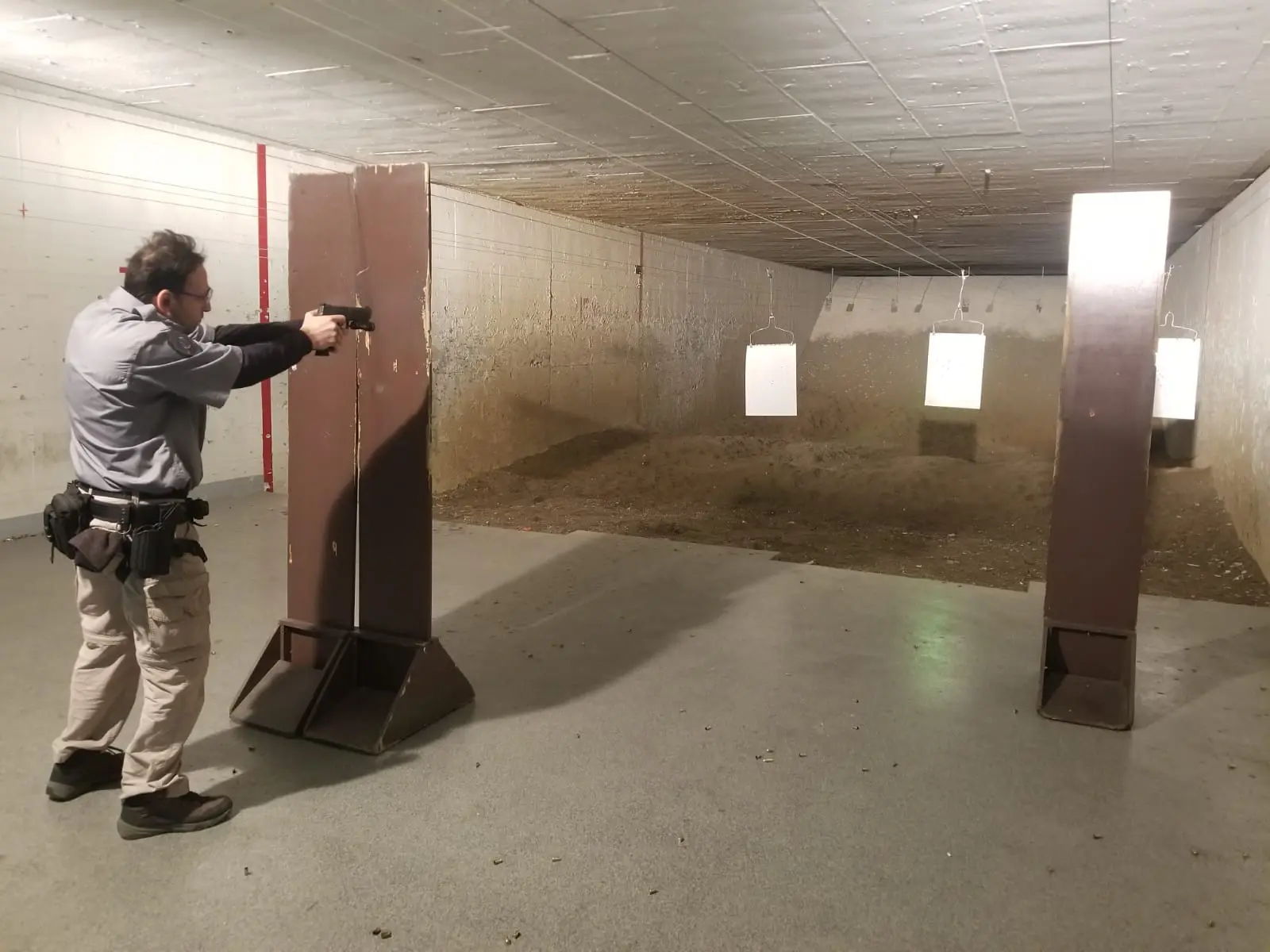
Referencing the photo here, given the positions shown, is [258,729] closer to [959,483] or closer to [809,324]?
[959,483]

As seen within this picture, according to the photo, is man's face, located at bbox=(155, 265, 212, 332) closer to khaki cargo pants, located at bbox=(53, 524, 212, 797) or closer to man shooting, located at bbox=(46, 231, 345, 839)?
man shooting, located at bbox=(46, 231, 345, 839)

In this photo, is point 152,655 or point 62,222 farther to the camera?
point 62,222

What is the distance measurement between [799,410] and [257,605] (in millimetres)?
8143

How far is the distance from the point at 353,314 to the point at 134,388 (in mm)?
613

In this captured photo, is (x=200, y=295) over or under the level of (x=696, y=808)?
over

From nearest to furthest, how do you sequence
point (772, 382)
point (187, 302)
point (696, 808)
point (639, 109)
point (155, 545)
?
1. point (155, 545)
2. point (187, 302)
3. point (696, 808)
4. point (639, 109)
5. point (772, 382)

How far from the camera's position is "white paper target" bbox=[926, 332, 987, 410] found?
4473 mm

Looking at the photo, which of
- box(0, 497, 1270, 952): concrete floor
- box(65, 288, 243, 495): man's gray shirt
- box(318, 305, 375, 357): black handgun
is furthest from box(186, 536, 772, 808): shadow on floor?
box(318, 305, 375, 357): black handgun

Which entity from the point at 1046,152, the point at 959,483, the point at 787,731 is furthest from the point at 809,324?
the point at 787,731

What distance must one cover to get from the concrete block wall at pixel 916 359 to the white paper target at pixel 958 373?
4936 millimetres

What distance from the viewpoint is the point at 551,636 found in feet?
10.4

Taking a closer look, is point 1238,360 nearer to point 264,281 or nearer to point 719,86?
point 719,86

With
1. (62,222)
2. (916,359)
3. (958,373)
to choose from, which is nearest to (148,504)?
(62,222)

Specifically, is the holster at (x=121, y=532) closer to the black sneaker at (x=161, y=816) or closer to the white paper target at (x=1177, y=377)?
the black sneaker at (x=161, y=816)
